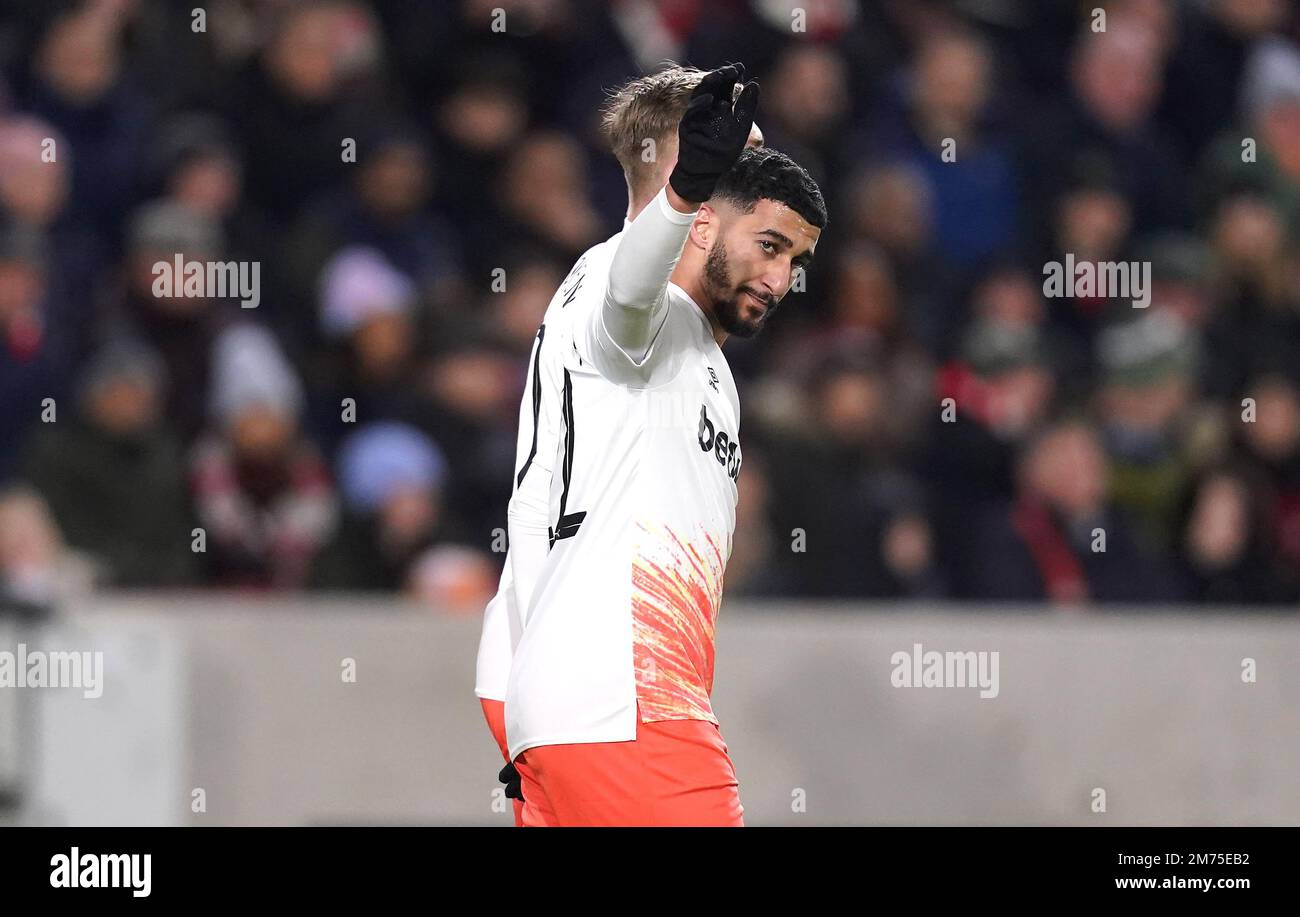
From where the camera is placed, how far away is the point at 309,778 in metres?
5.90

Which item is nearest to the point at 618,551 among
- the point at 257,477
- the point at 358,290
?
the point at 257,477

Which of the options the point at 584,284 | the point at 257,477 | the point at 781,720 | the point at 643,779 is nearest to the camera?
the point at 643,779

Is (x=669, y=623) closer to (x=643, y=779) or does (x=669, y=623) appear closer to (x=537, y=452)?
(x=643, y=779)

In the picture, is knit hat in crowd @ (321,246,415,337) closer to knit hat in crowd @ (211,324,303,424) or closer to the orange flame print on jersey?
knit hat in crowd @ (211,324,303,424)

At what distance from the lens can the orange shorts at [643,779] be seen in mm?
3230

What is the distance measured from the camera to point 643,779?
323 cm

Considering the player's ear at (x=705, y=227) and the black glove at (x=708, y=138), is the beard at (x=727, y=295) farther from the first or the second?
the black glove at (x=708, y=138)

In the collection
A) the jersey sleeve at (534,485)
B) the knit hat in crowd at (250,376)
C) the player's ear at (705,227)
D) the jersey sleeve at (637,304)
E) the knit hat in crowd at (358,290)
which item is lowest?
the jersey sleeve at (534,485)

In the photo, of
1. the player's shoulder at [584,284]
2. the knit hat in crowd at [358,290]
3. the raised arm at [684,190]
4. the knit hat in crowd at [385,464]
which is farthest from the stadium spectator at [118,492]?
the raised arm at [684,190]

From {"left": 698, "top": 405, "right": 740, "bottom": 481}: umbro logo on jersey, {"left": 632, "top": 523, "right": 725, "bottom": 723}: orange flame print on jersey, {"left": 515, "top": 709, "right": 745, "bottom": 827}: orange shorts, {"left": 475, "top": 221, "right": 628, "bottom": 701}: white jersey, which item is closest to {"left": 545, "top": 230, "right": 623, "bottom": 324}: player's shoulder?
{"left": 475, "top": 221, "right": 628, "bottom": 701}: white jersey

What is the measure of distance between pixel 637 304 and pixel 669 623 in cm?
58
